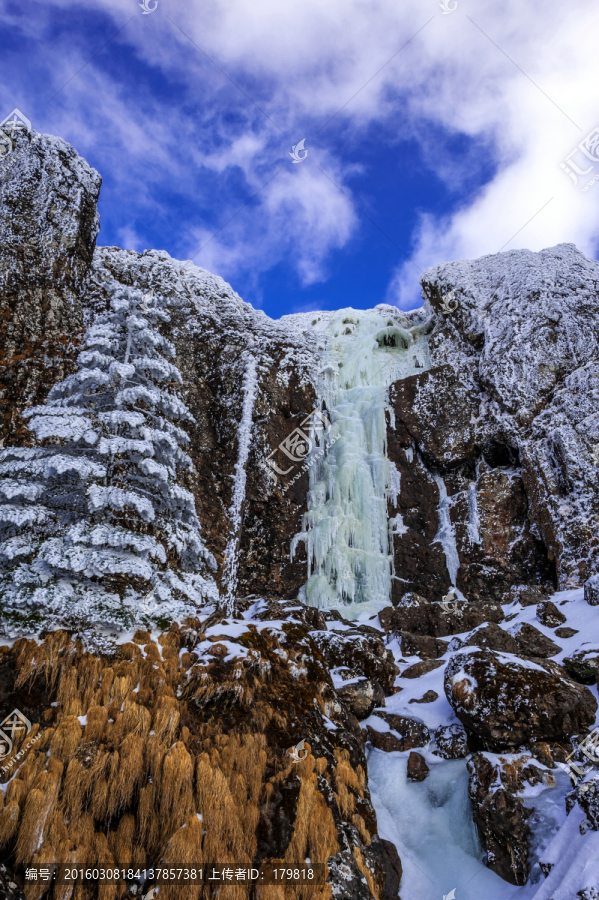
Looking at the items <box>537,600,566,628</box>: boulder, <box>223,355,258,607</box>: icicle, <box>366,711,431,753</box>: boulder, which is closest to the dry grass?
<box>366,711,431,753</box>: boulder

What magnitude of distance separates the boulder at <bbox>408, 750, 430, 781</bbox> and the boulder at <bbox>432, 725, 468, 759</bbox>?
24cm

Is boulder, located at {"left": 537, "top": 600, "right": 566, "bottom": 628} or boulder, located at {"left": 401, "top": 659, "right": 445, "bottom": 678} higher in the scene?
boulder, located at {"left": 537, "top": 600, "right": 566, "bottom": 628}

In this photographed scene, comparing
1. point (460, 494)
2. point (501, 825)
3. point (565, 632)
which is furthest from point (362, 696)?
point (460, 494)

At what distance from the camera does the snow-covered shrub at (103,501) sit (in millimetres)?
5895

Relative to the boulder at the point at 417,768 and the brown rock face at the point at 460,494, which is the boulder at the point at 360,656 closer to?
the boulder at the point at 417,768

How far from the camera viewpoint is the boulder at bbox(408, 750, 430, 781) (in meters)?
6.28

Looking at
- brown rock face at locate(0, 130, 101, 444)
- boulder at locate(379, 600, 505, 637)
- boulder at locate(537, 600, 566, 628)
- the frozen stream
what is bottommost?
the frozen stream

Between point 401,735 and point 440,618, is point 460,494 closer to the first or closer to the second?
point 440,618

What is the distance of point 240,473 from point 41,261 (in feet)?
28.9

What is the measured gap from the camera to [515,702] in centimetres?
599

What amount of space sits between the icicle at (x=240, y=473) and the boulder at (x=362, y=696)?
6.42 metres

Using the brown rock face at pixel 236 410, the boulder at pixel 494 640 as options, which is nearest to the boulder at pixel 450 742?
the boulder at pixel 494 640

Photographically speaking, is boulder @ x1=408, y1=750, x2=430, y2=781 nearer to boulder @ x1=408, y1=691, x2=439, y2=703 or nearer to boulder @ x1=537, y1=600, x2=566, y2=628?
boulder @ x1=408, y1=691, x2=439, y2=703

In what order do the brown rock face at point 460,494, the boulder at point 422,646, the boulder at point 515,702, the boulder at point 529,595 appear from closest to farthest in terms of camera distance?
the boulder at point 515,702, the boulder at point 422,646, the boulder at point 529,595, the brown rock face at point 460,494
